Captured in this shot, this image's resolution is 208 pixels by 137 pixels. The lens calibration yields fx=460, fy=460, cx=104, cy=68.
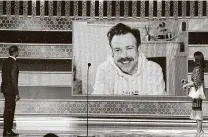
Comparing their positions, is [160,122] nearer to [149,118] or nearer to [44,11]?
[149,118]

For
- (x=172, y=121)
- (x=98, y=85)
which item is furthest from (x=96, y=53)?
(x=172, y=121)

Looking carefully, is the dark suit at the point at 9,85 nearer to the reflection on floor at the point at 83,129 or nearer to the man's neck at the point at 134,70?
the reflection on floor at the point at 83,129

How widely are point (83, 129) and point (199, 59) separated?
2.62m

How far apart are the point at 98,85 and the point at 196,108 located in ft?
7.67

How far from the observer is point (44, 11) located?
9.64m

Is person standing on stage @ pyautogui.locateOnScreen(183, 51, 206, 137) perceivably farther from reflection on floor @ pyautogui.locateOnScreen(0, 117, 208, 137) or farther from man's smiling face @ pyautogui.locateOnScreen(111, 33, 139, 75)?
man's smiling face @ pyautogui.locateOnScreen(111, 33, 139, 75)

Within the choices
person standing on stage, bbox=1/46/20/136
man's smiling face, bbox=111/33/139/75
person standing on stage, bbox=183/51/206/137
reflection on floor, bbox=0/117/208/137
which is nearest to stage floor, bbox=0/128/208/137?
reflection on floor, bbox=0/117/208/137

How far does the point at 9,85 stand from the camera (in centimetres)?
810

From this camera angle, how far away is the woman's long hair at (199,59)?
340 inches

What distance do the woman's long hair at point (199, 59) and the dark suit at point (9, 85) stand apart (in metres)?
3.33

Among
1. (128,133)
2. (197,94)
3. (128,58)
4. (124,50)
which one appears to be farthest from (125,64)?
(197,94)

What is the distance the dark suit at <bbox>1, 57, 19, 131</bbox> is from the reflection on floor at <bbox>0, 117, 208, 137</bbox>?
0.44 metres

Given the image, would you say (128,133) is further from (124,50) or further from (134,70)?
(124,50)

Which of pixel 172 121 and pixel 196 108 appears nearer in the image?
pixel 196 108
